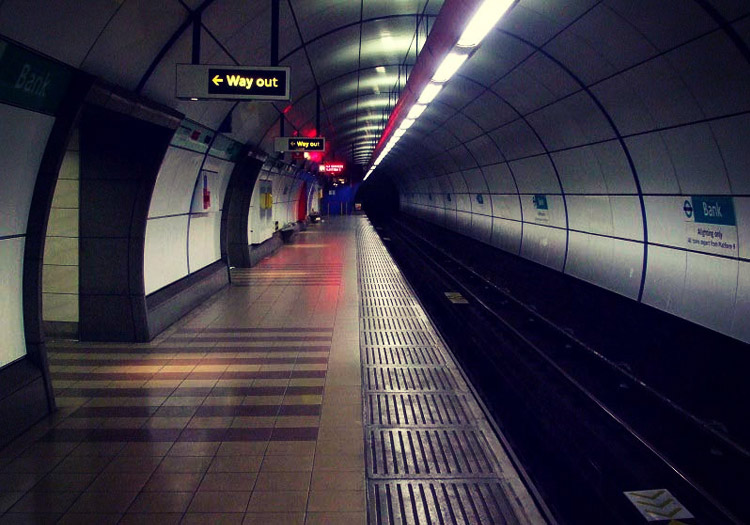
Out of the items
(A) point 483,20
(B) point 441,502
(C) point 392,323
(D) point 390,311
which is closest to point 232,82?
(A) point 483,20

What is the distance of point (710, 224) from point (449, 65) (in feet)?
16.8

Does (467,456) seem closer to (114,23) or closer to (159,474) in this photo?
(159,474)

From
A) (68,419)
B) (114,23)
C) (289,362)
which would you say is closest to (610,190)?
(289,362)

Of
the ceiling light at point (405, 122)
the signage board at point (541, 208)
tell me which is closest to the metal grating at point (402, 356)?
the ceiling light at point (405, 122)

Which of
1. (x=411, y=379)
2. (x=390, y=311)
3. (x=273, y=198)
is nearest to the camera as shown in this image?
(x=411, y=379)

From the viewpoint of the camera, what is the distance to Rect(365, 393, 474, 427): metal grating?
19.2ft

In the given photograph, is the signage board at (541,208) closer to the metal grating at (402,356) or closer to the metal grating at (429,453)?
the metal grating at (402,356)

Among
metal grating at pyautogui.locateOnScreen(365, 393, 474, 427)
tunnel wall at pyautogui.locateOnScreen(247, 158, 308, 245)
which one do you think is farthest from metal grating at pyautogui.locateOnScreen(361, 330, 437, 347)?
tunnel wall at pyautogui.locateOnScreen(247, 158, 308, 245)

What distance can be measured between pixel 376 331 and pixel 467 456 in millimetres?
4796

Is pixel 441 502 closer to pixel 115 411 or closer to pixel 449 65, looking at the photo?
pixel 115 411

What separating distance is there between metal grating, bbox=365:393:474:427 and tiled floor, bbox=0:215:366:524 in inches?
9.6

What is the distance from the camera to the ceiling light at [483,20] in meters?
4.82

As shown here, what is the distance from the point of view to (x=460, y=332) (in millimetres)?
12422

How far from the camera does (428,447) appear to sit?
5.23 metres
